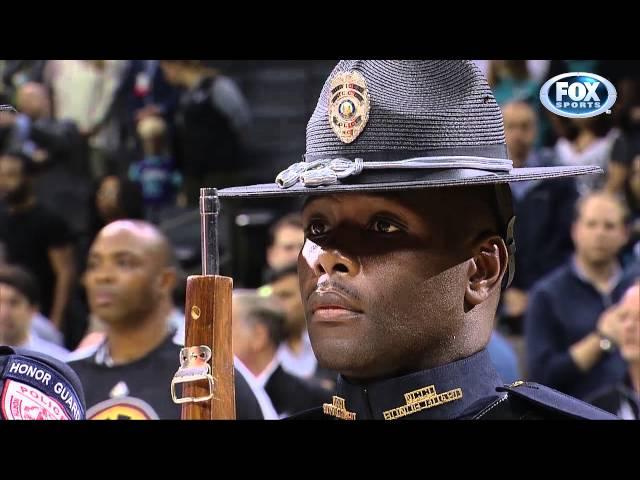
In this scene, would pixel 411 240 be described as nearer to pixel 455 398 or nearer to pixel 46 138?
pixel 455 398

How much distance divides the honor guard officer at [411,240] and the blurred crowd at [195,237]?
50.8 inches

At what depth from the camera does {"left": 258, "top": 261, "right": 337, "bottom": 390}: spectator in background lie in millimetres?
4355

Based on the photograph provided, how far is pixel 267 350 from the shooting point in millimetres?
4285

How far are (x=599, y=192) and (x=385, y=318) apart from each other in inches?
86.0

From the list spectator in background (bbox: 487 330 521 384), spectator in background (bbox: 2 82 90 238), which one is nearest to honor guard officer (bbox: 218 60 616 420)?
spectator in background (bbox: 487 330 521 384)

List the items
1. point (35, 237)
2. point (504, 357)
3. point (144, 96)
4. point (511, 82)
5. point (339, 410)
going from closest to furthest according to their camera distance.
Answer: point (339, 410), point (511, 82), point (504, 357), point (144, 96), point (35, 237)

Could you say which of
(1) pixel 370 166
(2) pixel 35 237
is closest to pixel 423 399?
(1) pixel 370 166

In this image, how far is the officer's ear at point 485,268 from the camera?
2402 mm

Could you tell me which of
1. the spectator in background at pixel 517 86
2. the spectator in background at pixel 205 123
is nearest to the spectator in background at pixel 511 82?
the spectator in background at pixel 517 86

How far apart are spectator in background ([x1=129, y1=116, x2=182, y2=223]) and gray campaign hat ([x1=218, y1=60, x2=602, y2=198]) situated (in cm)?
222

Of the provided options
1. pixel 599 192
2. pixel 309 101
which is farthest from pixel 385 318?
pixel 599 192

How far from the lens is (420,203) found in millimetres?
2350

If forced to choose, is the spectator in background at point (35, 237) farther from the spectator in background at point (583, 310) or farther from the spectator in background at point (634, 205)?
the spectator in background at point (634, 205)

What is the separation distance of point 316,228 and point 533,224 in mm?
1986
